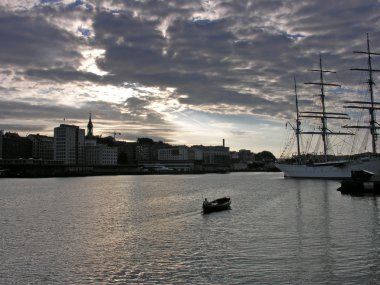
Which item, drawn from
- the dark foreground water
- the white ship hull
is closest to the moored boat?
the dark foreground water

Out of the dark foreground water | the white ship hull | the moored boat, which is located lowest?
the dark foreground water

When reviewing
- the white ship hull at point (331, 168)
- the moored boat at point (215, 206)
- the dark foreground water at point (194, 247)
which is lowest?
the dark foreground water at point (194, 247)

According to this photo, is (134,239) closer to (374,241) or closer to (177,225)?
(177,225)

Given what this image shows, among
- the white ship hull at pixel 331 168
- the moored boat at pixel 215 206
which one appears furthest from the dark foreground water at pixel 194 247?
the white ship hull at pixel 331 168

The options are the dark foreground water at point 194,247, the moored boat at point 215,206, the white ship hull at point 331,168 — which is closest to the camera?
the dark foreground water at point 194,247

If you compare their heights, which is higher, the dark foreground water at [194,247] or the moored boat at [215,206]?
the moored boat at [215,206]

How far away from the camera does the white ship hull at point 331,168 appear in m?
113

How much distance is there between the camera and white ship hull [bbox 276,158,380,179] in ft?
372

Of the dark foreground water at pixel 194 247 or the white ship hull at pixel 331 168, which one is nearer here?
the dark foreground water at pixel 194 247

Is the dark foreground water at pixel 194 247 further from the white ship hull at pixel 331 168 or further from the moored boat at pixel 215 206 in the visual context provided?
the white ship hull at pixel 331 168

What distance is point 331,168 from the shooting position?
438 ft

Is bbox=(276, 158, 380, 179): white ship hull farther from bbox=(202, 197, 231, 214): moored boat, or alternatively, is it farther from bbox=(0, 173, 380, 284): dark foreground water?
bbox=(0, 173, 380, 284): dark foreground water

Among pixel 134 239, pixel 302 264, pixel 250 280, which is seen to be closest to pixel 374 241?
pixel 302 264

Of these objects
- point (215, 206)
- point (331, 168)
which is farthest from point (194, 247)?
point (331, 168)
